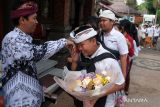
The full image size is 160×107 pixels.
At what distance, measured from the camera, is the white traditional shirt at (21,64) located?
10.8 ft

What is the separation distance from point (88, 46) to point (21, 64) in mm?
673

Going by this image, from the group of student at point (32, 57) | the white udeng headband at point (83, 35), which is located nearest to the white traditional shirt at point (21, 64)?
the group of student at point (32, 57)

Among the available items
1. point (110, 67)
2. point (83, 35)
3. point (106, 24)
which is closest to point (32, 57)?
point (83, 35)

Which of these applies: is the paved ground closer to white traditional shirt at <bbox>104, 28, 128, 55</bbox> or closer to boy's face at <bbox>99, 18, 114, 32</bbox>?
white traditional shirt at <bbox>104, 28, 128, 55</bbox>

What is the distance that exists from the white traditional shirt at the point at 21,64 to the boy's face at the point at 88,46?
24cm

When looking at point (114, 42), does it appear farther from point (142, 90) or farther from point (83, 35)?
point (142, 90)

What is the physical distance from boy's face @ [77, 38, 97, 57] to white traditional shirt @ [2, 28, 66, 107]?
24 centimetres

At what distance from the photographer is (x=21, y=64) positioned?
3367mm

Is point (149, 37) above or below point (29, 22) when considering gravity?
below

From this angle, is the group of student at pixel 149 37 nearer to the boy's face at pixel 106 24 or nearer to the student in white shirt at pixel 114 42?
the student in white shirt at pixel 114 42

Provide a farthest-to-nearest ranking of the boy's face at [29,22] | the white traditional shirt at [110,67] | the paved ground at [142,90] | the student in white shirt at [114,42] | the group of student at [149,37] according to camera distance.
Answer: the group of student at [149,37]
the paved ground at [142,90]
the student in white shirt at [114,42]
the boy's face at [29,22]
the white traditional shirt at [110,67]

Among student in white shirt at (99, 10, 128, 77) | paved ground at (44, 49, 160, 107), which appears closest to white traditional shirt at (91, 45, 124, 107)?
student in white shirt at (99, 10, 128, 77)

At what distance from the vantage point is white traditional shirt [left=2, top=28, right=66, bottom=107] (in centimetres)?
330

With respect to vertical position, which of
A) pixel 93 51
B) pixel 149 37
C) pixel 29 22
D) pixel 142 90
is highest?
pixel 29 22
